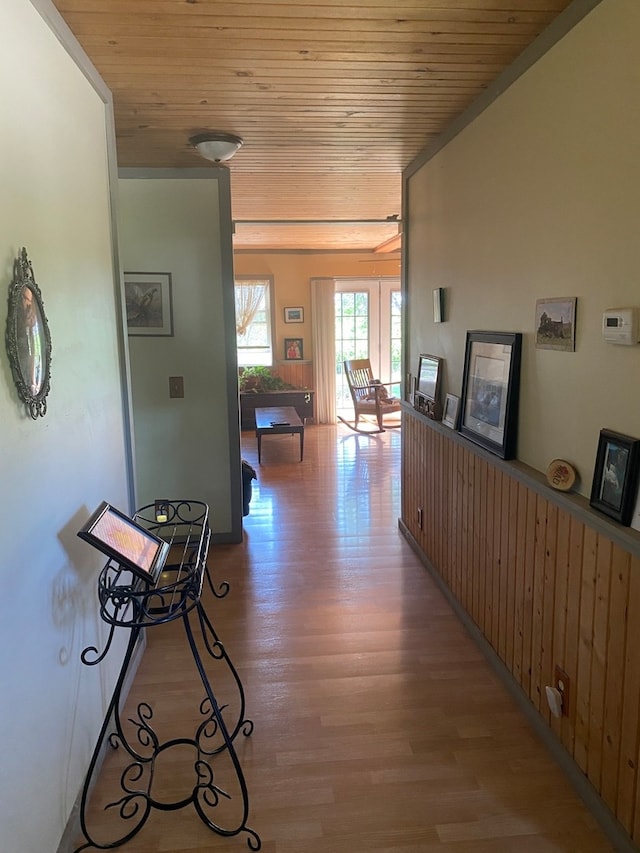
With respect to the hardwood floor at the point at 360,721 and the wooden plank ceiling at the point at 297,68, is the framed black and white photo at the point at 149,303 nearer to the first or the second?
the wooden plank ceiling at the point at 297,68

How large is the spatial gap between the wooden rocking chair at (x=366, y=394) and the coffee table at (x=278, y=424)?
117 cm

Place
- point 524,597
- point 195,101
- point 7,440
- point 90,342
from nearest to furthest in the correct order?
point 7,440, point 90,342, point 524,597, point 195,101

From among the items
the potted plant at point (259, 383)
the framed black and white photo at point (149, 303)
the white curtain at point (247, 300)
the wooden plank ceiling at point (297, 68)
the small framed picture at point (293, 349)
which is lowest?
the potted plant at point (259, 383)

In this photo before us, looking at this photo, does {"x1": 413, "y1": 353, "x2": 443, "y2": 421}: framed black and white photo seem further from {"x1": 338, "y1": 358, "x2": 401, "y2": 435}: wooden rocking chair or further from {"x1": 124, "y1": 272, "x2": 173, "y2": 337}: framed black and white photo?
{"x1": 338, "y1": 358, "x2": 401, "y2": 435}: wooden rocking chair

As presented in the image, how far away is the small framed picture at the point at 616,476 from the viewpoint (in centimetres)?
160

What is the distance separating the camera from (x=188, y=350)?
12.7ft

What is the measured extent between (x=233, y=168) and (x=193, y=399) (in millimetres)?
1452

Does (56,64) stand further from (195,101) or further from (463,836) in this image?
(463,836)

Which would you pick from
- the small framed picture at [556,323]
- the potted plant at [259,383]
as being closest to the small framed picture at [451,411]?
the small framed picture at [556,323]

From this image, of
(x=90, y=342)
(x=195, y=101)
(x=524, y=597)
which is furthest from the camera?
(x=195, y=101)

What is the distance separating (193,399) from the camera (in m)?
3.94

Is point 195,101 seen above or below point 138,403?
above

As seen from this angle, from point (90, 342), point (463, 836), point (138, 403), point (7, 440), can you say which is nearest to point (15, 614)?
point (7, 440)

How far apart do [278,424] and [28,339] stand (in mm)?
4858
